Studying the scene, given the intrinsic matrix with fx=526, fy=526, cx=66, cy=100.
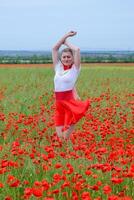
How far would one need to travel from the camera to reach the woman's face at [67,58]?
6637mm

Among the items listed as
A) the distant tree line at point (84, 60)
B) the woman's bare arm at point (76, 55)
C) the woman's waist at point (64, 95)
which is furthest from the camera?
the distant tree line at point (84, 60)

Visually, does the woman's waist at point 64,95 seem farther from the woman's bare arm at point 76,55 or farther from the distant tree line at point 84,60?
the distant tree line at point 84,60

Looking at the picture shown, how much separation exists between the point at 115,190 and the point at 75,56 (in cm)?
251

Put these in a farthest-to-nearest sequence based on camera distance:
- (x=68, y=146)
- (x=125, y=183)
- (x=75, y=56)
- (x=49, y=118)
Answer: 1. (x=49, y=118)
2. (x=75, y=56)
3. (x=68, y=146)
4. (x=125, y=183)

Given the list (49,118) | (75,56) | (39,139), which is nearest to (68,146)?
(39,139)

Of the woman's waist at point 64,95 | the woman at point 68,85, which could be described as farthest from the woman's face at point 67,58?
the woman's waist at point 64,95

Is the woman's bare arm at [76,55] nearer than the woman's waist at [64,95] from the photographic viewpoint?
Yes

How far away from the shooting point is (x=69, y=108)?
6680 millimetres

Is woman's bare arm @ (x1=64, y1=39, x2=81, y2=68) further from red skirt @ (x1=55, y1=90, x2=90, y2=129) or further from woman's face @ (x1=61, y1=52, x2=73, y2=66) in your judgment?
red skirt @ (x1=55, y1=90, x2=90, y2=129)

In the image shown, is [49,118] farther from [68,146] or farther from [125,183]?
[125,183]

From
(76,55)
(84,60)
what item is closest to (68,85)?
(76,55)

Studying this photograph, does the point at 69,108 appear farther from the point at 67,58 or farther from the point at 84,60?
the point at 84,60

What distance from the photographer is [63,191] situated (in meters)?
4.24

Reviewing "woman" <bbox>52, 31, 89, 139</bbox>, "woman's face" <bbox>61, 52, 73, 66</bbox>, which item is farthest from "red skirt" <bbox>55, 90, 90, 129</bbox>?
"woman's face" <bbox>61, 52, 73, 66</bbox>
